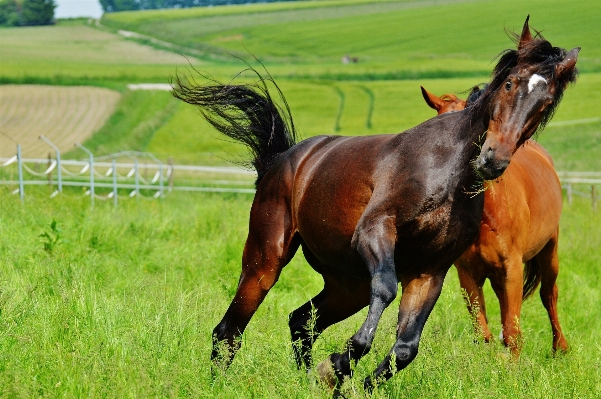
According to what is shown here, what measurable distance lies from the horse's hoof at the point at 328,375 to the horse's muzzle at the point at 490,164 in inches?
57.4

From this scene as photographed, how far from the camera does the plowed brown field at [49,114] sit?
39.4 m

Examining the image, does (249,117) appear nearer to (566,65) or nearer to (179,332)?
(179,332)

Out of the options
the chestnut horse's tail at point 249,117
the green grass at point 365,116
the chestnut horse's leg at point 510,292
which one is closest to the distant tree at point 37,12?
the green grass at point 365,116

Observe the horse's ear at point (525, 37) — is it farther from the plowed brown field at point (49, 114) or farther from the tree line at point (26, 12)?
the tree line at point (26, 12)

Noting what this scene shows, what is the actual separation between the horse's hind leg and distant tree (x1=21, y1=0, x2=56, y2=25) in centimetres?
7466

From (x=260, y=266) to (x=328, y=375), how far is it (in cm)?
128

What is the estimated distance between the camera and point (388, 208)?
5.19 m

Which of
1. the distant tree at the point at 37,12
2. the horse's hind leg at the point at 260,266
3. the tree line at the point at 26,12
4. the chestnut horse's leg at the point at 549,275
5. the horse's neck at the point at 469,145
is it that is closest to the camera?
the horse's neck at the point at 469,145

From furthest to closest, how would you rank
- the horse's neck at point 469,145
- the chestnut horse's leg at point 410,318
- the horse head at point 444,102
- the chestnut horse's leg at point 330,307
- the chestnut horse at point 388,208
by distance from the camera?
the horse head at point 444,102, the chestnut horse's leg at point 330,307, the horse's neck at point 469,145, the chestnut horse's leg at point 410,318, the chestnut horse at point 388,208

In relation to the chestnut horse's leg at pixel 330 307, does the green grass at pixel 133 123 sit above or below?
below

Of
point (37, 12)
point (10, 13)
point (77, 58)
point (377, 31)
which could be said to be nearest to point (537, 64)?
point (77, 58)

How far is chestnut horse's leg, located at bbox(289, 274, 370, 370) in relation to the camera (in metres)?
6.20

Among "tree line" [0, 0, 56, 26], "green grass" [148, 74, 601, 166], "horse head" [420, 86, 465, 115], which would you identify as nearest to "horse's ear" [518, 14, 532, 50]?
"horse head" [420, 86, 465, 115]

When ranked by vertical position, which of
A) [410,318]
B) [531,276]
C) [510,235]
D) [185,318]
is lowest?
[531,276]
